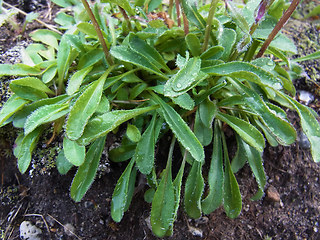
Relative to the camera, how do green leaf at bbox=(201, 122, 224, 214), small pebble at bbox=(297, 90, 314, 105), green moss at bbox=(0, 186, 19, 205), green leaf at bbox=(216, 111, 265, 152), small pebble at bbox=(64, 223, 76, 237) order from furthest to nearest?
small pebble at bbox=(297, 90, 314, 105) → green moss at bbox=(0, 186, 19, 205) → small pebble at bbox=(64, 223, 76, 237) → green leaf at bbox=(201, 122, 224, 214) → green leaf at bbox=(216, 111, 265, 152)

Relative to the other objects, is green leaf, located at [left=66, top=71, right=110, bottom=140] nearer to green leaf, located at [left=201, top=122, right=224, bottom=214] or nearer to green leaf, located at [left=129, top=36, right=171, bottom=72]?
green leaf, located at [left=129, top=36, right=171, bottom=72]

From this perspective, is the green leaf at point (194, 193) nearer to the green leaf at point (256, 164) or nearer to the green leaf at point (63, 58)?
the green leaf at point (256, 164)

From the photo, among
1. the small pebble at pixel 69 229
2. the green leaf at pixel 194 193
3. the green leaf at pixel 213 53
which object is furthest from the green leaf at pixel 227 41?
the small pebble at pixel 69 229

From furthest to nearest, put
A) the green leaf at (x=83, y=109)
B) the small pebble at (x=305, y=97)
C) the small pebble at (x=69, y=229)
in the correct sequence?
the small pebble at (x=305, y=97), the small pebble at (x=69, y=229), the green leaf at (x=83, y=109)

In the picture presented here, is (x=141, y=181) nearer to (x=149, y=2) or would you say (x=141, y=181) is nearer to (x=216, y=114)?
(x=216, y=114)

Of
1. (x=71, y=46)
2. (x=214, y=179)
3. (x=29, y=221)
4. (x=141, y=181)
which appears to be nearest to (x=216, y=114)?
(x=214, y=179)

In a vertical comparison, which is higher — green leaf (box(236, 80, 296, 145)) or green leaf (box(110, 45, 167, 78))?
green leaf (box(110, 45, 167, 78))

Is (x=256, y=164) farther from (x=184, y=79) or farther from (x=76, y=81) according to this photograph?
→ (x=76, y=81)

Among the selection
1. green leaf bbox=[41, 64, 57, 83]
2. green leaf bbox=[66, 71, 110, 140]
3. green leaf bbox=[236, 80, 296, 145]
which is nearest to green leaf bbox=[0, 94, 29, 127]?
green leaf bbox=[41, 64, 57, 83]
